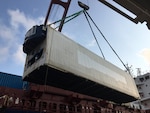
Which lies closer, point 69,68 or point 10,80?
point 69,68

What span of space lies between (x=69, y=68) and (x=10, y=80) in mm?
6647

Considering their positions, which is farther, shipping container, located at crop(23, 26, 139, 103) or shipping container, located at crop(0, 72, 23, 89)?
shipping container, located at crop(0, 72, 23, 89)

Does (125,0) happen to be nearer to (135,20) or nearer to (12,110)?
(135,20)

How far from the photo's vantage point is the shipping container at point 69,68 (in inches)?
388

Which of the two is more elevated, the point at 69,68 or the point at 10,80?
the point at 10,80

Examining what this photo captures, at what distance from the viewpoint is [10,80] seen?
14.1 metres

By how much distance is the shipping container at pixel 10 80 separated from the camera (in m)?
13.6

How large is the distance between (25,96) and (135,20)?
9301mm

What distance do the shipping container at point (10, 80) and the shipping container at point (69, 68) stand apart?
3241 millimetres

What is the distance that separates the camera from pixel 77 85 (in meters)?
12.0

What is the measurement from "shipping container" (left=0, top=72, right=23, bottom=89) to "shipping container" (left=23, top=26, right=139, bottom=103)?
324 centimetres

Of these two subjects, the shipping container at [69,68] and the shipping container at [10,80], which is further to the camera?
the shipping container at [10,80]

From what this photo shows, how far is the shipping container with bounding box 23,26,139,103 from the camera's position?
9.86 metres

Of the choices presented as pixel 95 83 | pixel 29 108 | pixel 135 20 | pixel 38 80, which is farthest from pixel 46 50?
pixel 135 20
